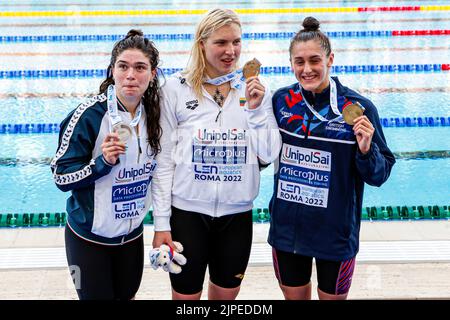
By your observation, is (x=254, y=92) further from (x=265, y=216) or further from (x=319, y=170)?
(x=265, y=216)

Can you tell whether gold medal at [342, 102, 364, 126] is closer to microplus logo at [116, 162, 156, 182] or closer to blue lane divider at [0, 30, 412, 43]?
microplus logo at [116, 162, 156, 182]

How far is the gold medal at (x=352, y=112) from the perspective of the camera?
6.67 ft

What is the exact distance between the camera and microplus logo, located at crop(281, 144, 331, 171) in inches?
85.0

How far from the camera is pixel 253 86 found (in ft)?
6.96

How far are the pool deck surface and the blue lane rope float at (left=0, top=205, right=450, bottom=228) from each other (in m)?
0.22

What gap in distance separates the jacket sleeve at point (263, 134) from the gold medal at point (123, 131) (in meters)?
0.41

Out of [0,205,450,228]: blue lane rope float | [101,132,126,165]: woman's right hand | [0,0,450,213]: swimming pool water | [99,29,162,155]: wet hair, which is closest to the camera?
[101,132,126,165]: woman's right hand

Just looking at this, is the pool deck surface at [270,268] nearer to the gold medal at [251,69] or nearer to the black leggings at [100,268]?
the black leggings at [100,268]

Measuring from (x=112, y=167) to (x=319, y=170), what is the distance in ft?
2.26

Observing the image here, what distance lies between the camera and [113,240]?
2143 mm

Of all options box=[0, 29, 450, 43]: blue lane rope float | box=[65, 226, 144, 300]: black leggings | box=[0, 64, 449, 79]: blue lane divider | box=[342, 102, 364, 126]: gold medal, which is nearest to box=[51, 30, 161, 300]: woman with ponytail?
box=[65, 226, 144, 300]: black leggings

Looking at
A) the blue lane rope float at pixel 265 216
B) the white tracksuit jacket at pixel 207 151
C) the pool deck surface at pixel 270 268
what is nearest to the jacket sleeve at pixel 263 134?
the white tracksuit jacket at pixel 207 151

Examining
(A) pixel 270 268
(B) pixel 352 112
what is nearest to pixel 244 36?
(A) pixel 270 268
